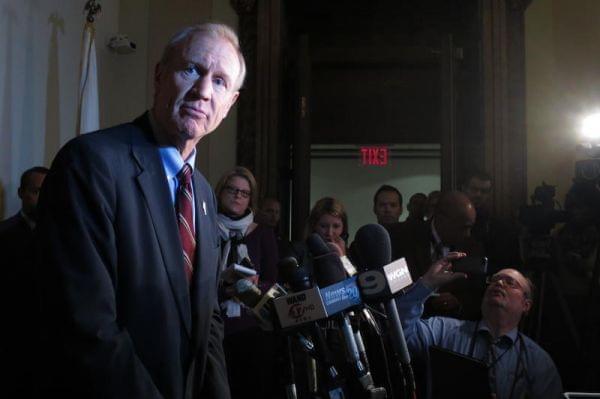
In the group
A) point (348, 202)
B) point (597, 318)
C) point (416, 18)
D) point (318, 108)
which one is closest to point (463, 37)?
point (416, 18)

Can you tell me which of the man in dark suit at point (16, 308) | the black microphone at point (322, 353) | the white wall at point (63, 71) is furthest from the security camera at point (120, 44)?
the black microphone at point (322, 353)

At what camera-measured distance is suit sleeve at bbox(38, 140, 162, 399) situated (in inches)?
33.0

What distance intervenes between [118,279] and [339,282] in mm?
441

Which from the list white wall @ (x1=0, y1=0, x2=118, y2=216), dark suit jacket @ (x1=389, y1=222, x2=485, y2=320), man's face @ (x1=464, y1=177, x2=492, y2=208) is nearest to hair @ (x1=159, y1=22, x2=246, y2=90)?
dark suit jacket @ (x1=389, y1=222, x2=485, y2=320)

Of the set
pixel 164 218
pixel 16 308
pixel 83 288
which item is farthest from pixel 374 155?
pixel 83 288

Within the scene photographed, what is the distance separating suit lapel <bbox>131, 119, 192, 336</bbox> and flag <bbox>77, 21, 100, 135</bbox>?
2.83 m

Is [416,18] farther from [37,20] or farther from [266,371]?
[266,371]

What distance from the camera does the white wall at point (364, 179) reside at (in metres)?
9.98

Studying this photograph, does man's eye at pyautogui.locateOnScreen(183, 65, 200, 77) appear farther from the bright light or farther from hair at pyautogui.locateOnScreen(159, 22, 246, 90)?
the bright light

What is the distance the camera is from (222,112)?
3.76ft

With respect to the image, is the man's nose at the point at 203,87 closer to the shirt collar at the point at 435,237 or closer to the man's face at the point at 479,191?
the shirt collar at the point at 435,237

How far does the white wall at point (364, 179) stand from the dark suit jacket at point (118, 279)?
895cm

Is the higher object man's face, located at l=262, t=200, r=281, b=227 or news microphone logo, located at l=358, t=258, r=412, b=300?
man's face, located at l=262, t=200, r=281, b=227

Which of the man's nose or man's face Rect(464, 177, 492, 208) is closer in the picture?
the man's nose
